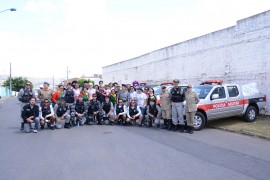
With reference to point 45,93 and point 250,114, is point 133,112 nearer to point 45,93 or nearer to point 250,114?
point 45,93

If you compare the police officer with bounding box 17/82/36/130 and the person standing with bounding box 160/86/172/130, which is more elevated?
the police officer with bounding box 17/82/36/130

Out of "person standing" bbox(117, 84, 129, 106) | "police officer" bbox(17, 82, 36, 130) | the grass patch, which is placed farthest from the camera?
"person standing" bbox(117, 84, 129, 106)

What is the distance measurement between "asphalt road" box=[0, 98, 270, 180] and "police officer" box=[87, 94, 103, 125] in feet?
6.30

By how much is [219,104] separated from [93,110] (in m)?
5.38

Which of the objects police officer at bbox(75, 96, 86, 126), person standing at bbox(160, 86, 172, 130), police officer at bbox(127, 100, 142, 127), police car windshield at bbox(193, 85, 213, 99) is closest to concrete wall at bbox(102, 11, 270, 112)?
police car windshield at bbox(193, 85, 213, 99)

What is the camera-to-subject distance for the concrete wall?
1296 centimetres

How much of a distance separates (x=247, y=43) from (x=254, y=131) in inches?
234

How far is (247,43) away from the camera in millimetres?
13875

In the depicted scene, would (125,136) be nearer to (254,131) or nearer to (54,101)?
(54,101)

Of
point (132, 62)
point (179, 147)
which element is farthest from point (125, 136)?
point (132, 62)

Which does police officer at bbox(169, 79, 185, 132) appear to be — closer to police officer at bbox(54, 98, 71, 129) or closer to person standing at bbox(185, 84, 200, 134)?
person standing at bbox(185, 84, 200, 134)

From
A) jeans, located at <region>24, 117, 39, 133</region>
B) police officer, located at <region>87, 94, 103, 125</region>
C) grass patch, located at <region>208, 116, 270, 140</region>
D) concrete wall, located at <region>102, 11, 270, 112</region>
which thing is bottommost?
grass patch, located at <region>208, 116, 270, 140</region>

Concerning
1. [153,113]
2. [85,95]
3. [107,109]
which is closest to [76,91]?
[85,95]

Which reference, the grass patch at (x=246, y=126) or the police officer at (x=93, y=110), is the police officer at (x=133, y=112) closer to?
the police officer at (x=93, y=110)
